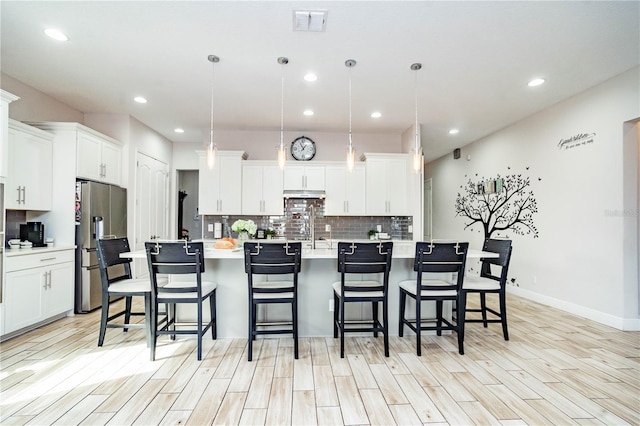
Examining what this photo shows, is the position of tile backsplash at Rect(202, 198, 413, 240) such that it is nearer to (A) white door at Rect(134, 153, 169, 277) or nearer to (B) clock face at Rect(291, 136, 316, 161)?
(B) clock face at Rect(291, 136, 316, 161)

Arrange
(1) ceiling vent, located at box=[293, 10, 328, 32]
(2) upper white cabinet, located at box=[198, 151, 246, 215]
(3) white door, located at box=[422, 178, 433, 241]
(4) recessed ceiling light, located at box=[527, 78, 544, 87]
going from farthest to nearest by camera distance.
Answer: (3) white door, located at box=[422, 178, 433, 241] → (2) upper white cabinet, located at box=[198, 151, 246, 215] → (4) recessed ceiling light, located at box=[527, 78, 544, 87] → (1) ceiling vent, located at box=[293, 10, 328, 32]

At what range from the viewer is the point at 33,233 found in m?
3.67

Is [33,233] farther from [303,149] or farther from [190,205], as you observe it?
[190,205]

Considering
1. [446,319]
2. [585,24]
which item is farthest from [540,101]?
[446,319]

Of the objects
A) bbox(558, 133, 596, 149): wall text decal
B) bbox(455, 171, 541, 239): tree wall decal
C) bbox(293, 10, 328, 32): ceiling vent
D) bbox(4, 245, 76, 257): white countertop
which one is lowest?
bbox(4, 245, 76, 257): white countertop

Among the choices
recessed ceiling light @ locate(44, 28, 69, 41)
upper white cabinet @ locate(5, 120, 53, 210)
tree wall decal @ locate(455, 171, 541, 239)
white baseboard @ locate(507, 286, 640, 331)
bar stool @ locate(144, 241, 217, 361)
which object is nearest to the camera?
bar stool @ locate(144, 241, 217, 361)

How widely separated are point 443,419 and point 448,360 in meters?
0.90

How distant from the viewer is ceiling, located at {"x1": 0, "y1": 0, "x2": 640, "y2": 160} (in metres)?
2.49

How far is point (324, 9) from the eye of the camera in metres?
2.45

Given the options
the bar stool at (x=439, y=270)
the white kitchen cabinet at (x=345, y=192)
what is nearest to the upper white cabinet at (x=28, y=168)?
the white kitchen cabinet at (x=345, y=192)

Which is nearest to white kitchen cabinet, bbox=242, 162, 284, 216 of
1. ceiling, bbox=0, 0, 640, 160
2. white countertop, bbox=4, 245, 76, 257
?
ceiling, bbox=0, 0, 640, 160

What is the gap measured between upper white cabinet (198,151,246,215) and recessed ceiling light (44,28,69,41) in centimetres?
267

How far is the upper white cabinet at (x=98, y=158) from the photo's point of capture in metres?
4.06

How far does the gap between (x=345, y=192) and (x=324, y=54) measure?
2.83 metres
